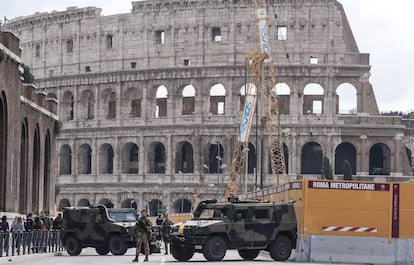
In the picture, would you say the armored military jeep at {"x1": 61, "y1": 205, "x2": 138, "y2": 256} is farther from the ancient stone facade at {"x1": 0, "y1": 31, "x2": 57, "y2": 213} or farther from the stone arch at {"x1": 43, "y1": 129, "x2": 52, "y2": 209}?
the stone arch at {"x1": 43, "y1": 129, "x2": 52, "y2": 209}

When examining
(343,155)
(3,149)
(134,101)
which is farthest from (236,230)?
(134,101)

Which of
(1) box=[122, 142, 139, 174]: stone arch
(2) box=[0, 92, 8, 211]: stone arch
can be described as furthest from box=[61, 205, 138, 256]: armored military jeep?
(1) box=[122, 142, 139, 174]: stone arch

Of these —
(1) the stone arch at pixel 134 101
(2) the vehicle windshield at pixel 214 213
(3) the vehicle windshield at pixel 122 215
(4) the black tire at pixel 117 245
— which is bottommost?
(4) the black tire at pixel 117 245

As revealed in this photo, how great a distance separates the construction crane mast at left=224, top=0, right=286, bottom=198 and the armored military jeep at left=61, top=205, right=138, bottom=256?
6283 centimetres

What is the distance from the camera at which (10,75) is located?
174ft

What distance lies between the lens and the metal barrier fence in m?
38.2

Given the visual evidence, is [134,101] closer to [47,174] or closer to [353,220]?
[47,174]

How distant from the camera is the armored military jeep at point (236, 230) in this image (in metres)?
38.3

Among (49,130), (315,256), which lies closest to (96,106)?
(49,130)

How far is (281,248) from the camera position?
3959 cm

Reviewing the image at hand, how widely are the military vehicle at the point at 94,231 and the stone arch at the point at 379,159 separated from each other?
70.7 metres

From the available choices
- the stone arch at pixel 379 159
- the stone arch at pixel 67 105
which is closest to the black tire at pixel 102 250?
the stone arch at pixel 379 159

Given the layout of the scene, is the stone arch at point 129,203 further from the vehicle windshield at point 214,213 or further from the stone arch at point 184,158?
the vehicle windshield at point 214,213

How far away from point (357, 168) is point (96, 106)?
98.9 feet
